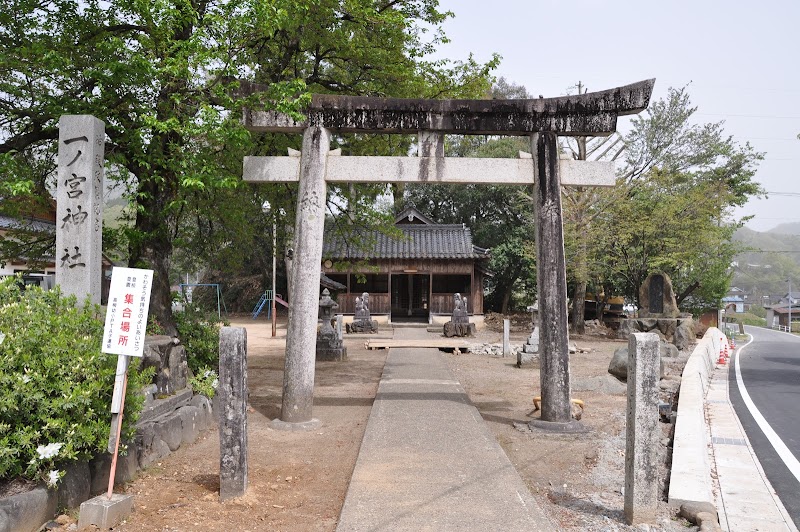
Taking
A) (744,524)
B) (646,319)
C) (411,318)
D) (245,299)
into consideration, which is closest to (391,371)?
(744,524)

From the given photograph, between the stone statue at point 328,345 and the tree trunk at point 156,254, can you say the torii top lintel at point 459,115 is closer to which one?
the tree trunk at point 156,254

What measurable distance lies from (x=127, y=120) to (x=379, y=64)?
5092mm

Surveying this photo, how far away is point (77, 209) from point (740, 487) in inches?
312

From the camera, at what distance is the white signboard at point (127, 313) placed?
4.70 meters

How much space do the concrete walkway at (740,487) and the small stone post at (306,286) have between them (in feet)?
16.2

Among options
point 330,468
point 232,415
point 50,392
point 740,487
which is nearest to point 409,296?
point 330,468

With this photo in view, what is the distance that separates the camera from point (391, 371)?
42.7 ft

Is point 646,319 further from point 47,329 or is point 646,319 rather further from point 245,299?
point 245,299

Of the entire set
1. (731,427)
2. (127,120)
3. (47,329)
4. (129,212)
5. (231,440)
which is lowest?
(731,427)

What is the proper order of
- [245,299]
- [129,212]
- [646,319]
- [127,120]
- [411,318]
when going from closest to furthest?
1. [127,120]
2. [129,212]
3. [646,319]
4. [411,318]
5. [245,299]

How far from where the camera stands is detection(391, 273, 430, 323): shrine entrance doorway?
3130cm

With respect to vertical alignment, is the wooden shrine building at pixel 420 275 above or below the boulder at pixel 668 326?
above

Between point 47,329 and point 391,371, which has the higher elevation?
point 47,329

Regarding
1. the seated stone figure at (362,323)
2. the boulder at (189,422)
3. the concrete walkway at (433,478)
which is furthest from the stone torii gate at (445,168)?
the seated stone figure at (362,323)
